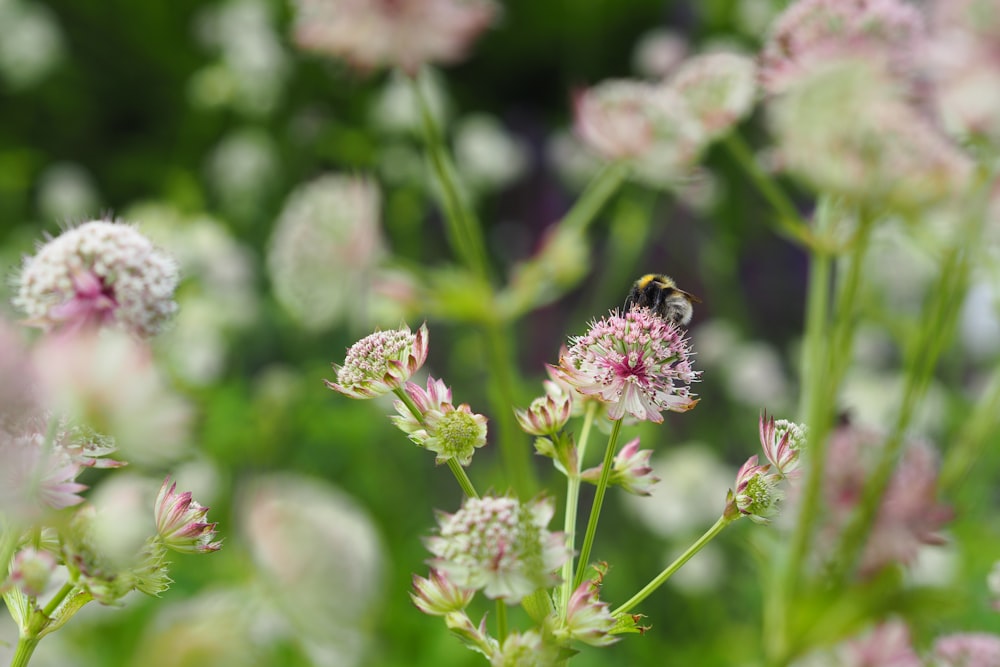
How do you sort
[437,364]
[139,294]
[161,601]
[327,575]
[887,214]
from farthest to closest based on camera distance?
[437,364] → [161,601] → [887,214] → [327,575] → [139,294]

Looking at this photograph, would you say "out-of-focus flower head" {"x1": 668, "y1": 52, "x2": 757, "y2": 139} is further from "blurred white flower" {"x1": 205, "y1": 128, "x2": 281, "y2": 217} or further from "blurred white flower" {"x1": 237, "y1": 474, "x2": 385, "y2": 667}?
"blurred white flower" {"x1": 205, "y1": 128, "x2": 281, "y2": 217}

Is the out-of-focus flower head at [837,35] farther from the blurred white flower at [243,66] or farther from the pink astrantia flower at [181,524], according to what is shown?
the blurred white flower at [243,66]

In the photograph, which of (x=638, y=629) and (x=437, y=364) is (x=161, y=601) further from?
(x=638, y=629)

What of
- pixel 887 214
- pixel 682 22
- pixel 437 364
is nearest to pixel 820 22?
pixel 887 214

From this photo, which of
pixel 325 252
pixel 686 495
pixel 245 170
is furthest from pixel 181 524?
pixel 245 170

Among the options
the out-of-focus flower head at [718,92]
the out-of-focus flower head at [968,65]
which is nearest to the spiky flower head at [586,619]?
the out-of-focus flower head at [968,65]

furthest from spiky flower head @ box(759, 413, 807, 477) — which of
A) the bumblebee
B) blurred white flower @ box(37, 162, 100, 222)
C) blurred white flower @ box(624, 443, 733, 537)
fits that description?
blurred white flower @ box(37, 162, 100, 222)
